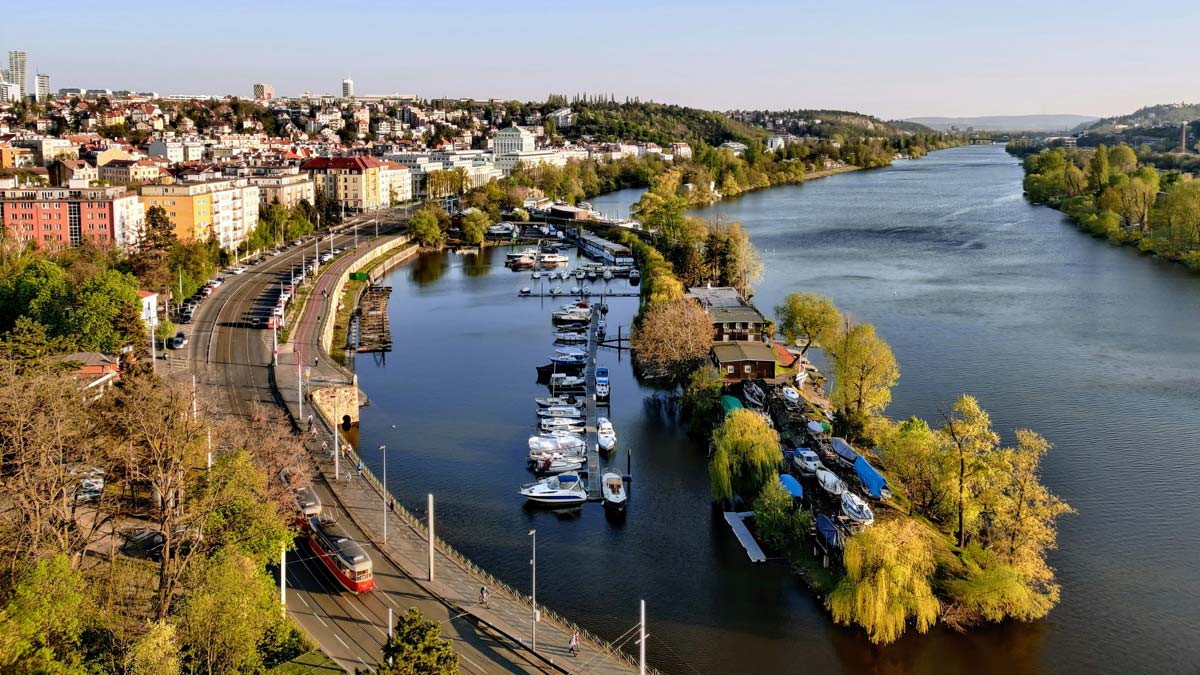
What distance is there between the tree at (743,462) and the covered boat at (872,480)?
3.04 ft

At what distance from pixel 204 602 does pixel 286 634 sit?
0.71 metres

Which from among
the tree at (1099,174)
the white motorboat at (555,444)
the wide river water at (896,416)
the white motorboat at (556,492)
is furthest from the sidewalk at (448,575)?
the tree at (1099,174)

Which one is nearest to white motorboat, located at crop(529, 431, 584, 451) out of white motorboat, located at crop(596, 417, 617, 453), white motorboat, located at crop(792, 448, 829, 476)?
white motorboat, located at crop(596, 417, 617, 453)

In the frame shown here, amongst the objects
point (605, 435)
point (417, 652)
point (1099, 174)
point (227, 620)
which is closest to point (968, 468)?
point (605, 435)

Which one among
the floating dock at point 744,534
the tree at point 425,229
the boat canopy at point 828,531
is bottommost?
the floating dock at point 744,534

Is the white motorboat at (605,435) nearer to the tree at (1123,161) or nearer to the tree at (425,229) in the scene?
the tree at (425,229)

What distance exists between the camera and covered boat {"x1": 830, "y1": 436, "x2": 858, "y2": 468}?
38.4ft

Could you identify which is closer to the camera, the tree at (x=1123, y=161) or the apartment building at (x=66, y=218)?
the apartment building at (x=66, y=218)

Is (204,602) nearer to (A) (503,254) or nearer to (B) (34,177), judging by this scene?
(A) (503,254)

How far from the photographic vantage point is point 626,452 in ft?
43.3

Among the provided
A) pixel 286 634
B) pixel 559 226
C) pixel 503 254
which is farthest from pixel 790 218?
pixel 286 634

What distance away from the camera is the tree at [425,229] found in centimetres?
3300

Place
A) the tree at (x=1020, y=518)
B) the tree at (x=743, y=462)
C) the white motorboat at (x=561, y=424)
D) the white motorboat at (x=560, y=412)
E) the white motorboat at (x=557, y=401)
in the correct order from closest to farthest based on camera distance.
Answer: the tree at (x=1020, y=518) < the tree at (x=743, y=462) < the white motorboat at (x=561, y=424) < the white motorboat at (x=560, y=412) < the white motorboat at (x=557, y=401)

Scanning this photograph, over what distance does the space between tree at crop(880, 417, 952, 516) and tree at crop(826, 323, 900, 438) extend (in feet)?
6.74
